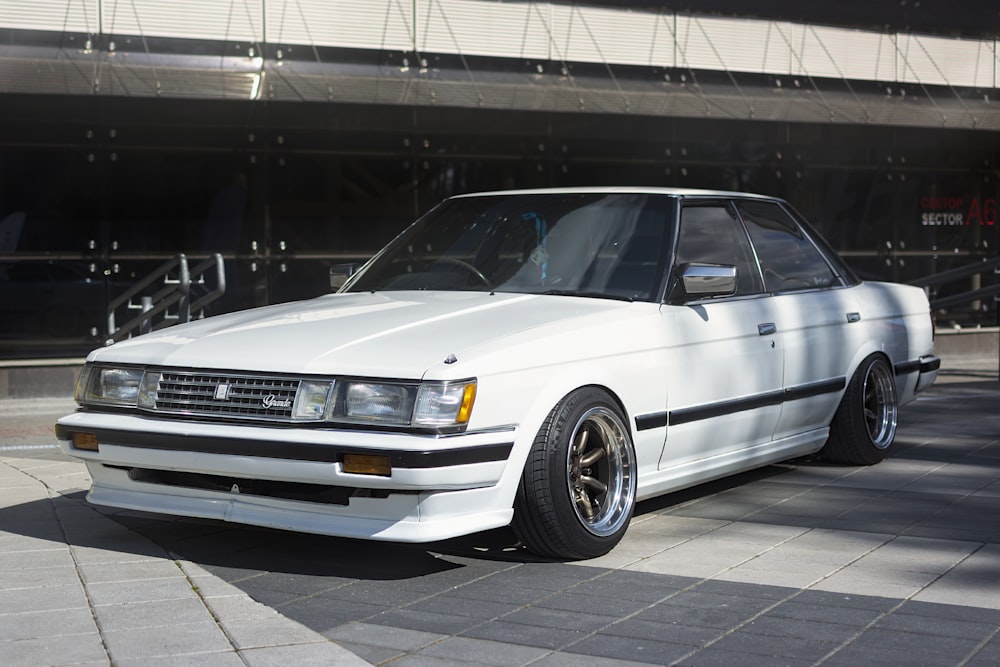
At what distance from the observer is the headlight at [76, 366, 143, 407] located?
535 cm

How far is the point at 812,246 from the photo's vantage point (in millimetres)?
7418

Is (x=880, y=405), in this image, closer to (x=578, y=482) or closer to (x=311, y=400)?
(x=578, y=482)

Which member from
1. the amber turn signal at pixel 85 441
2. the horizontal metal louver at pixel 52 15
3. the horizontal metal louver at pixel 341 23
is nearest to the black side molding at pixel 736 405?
the amber turn signal at pixel 85 441

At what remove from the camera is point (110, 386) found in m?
5.42

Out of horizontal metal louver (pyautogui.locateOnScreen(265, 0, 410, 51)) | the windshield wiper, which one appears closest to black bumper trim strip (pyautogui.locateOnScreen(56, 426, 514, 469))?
the windshield wiper

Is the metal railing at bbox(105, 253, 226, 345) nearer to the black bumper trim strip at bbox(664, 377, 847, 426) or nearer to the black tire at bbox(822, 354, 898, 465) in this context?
the black tire at bbox(822, 354, 898, 465)

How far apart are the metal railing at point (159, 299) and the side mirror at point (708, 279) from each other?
21.0 ft

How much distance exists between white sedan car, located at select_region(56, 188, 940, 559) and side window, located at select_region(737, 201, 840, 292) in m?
0.02

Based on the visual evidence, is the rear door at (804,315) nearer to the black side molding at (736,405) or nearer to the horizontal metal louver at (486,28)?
the black side molding at (736,405)

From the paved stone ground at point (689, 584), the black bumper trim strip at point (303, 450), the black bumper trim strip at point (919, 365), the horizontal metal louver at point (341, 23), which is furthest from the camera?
the horizontal metal louver at point (341, 23)

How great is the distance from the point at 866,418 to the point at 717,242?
1.69 meters

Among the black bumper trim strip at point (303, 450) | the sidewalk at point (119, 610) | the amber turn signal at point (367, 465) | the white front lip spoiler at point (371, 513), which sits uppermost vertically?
the black bumper trim strip at point (303, 450)

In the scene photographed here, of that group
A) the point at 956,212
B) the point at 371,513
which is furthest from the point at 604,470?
the point at 956,212

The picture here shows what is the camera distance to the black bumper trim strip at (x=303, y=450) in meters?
4.65
